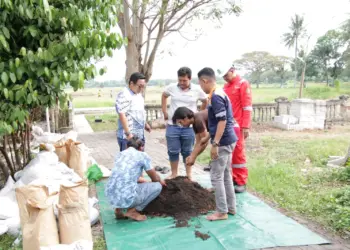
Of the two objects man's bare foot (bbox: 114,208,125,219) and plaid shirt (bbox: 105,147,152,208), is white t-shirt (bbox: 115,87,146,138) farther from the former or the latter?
man's bare foot (bbox: 114,208,125,219)

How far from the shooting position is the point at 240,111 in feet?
14.8

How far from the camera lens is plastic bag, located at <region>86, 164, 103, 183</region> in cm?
511

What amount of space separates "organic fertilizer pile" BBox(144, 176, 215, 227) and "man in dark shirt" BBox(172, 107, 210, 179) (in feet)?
1.30

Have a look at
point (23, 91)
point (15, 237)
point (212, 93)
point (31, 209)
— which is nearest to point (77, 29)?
point (23, 91)

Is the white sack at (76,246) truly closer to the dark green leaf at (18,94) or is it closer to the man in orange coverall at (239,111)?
the dark green leaf at (18,94)

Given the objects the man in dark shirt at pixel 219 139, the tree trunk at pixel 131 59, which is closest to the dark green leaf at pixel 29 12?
the man in dark shirt at pixel 219 139

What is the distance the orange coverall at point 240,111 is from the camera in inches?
173

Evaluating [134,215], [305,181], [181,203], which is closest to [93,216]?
[134,215]

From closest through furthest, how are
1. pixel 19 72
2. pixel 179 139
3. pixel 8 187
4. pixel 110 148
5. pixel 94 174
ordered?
pixel 19 72
pixel 8 187
pixel 179 139
pixel 94 174
pixel 110 148

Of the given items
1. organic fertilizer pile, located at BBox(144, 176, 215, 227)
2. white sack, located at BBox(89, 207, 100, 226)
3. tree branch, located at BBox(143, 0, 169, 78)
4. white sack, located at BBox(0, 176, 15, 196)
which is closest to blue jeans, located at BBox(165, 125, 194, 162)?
organic fertilizer pile, located at BBox(144, 176, 215, 227)

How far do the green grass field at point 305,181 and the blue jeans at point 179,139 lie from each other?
1.15 metres

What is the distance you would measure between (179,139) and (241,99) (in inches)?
40.9

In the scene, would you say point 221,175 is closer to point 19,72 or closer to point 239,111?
point 239,111

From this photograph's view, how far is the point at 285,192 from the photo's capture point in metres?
4.59
